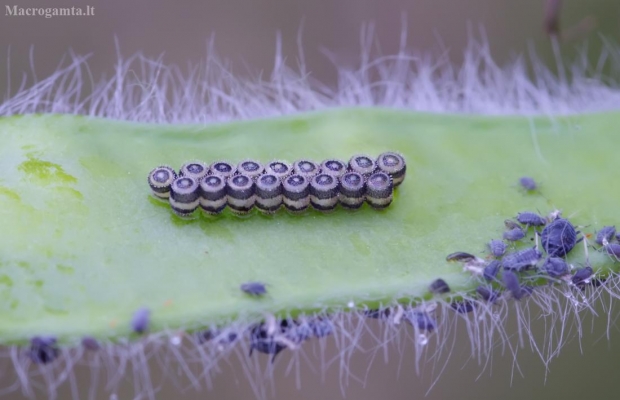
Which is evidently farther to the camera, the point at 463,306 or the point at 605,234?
the point at 605,234

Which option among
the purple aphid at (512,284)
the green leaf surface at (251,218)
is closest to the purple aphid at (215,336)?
the green leaf surface at (251,218)

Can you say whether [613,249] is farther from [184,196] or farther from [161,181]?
[161,181]

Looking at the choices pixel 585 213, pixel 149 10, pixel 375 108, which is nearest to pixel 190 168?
pixel 375 108

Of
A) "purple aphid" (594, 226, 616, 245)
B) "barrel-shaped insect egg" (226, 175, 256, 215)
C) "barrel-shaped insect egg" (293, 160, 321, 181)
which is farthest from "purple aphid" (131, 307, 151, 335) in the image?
"purple aphid" (594, 226, 616, 245)

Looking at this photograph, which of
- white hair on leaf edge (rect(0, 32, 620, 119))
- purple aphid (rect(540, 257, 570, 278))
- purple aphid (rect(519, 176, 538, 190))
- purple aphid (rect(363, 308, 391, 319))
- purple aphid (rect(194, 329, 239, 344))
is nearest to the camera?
purple aphid (rect(194, 329, 239, 344))

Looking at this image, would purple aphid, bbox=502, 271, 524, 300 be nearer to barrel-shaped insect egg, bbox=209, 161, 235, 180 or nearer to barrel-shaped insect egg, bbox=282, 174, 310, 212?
barrel-shaped insect egg, bbox=282, 174, 310, 212

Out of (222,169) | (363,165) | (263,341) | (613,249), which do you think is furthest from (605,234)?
(222,169)
